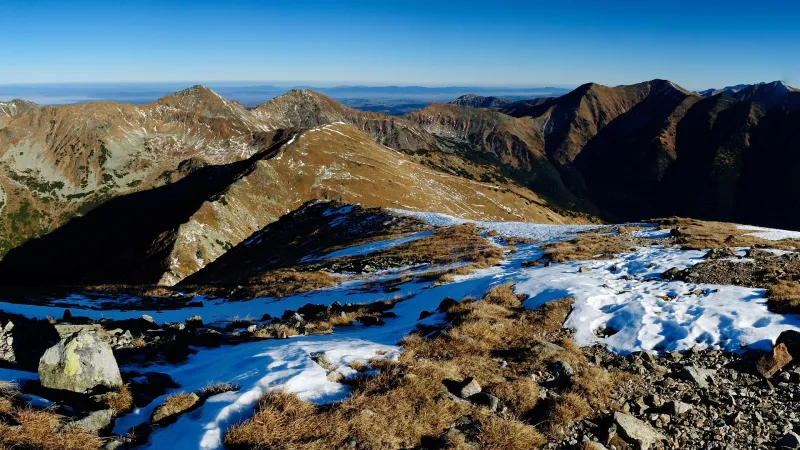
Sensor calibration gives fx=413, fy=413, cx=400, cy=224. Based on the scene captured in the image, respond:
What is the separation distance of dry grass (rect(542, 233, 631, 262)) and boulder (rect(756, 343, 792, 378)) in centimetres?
1215

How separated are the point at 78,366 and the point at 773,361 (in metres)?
16.9

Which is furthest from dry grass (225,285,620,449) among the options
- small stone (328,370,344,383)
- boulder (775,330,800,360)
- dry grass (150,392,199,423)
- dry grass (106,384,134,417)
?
boulder (775,330,800,360)

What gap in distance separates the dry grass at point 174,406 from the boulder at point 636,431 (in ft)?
28.7

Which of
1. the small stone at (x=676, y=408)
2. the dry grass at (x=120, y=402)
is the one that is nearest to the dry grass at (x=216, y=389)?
the dry grass at (x=120, y=402)

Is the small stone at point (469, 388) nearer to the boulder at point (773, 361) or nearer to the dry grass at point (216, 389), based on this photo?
the dry grass at point (216, 389)

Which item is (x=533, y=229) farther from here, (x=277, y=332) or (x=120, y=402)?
(x=120, y=402)

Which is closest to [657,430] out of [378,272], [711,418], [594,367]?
[711,418]

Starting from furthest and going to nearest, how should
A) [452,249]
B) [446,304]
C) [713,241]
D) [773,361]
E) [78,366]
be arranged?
1. [452,249]
2. [713,241]
3. [446,304]
4. [773,361]
5. [78,366]

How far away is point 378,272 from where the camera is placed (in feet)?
96.6

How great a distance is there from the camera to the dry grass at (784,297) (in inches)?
502

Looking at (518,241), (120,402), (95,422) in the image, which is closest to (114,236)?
(518,241)

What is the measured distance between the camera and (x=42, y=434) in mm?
7211

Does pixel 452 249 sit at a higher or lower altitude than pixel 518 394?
lower

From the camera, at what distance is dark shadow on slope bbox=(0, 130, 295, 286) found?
118562mm
